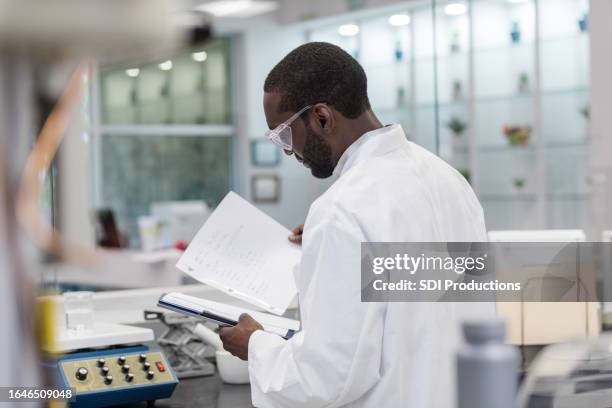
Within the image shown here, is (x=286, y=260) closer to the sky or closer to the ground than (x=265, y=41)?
closer to the ground

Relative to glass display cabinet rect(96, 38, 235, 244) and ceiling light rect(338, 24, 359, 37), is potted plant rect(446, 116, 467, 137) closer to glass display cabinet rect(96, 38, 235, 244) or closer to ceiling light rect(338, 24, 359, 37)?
ceiling light rect(338, 24, 359, 37)

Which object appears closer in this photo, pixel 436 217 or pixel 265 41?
pixel 436 217

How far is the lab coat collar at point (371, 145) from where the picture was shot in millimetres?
1356

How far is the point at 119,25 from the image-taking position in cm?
42

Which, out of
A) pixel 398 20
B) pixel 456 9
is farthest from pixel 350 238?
pixel 398 20

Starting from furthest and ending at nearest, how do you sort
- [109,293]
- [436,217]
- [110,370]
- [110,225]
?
1. [110,225]
2. [109,293]
3. [110,370]
4. [436,217]

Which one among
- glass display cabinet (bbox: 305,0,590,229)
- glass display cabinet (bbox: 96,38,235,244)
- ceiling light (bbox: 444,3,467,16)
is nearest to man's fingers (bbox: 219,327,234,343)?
glass display cabinet (bbox: 305,0,590,229)

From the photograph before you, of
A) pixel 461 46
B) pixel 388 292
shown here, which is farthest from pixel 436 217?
pixel 461 46

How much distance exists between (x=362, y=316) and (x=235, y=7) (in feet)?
2.44

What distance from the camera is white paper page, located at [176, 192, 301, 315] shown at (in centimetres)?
169

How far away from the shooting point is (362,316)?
1245mm

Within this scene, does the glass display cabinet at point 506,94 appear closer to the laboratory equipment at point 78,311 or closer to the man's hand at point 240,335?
the laboratory equipment at point 78,311

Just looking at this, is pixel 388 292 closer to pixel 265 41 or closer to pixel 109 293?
pixel 109 293

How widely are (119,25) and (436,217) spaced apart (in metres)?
0.99
